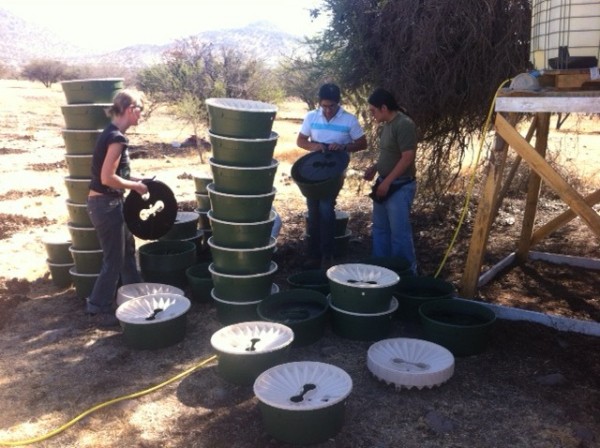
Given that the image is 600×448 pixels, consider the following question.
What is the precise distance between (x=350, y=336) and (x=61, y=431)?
2.33 meters

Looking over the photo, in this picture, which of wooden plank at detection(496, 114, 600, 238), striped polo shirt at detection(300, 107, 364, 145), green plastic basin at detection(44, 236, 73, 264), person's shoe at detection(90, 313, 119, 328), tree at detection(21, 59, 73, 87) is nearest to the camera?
wooden plank at detection(496, 114, 600, 238)

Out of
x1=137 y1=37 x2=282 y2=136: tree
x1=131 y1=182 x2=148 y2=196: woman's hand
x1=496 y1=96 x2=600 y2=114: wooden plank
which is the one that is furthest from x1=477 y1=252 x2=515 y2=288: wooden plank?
x1=137 y1=37 x2=282 y2=136: tree

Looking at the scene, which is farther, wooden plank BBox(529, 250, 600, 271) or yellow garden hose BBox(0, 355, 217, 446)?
wooden plank BBox(529, 250, 600, 271)

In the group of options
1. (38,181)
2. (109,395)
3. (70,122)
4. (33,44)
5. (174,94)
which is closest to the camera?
(109,395)

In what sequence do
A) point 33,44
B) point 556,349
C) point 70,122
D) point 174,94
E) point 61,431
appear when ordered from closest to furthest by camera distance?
point 61,431 < point 556,349 < point 70,122 < point 174,94 < point 33,44

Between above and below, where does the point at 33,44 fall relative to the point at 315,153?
above

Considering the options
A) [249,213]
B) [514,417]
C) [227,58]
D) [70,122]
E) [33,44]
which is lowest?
[514,417]

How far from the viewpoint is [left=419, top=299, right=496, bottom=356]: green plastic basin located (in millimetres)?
4180

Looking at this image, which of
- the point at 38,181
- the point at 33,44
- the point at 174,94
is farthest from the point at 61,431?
the point at 33,44

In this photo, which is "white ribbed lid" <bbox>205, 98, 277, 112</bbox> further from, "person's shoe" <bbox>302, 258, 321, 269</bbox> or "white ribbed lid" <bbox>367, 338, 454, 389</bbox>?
"white ribbed lid" <bbox>367, 338, 454, 389</bbox>

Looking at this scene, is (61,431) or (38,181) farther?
(38,181)

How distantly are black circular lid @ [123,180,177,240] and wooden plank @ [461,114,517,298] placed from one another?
288 centimetres

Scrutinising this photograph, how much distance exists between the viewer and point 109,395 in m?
3.85

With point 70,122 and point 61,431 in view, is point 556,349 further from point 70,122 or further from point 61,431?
point 70,122
